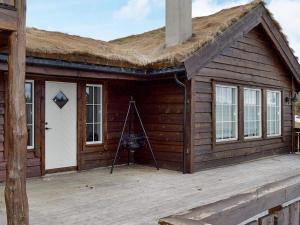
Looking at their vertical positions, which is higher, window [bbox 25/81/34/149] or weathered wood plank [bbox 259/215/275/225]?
window [bbox 25/81/34/149]

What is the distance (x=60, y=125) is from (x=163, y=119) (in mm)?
2215

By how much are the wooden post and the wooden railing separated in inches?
92.7

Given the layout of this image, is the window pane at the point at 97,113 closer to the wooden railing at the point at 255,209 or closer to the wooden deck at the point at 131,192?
the wooden deck at the point at 131,192

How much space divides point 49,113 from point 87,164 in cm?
141

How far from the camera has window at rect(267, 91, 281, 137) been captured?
1050 cm

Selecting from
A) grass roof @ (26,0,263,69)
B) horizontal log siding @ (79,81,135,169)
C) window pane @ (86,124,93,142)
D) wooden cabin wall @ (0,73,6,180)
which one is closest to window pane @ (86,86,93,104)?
horizontal log siding @ (79,81,135,169)

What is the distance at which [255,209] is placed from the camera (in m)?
1.98

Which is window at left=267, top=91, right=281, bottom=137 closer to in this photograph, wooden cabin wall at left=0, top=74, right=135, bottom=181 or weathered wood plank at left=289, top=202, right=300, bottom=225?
wooden cabin wall at left=0, top=74, right=135, bottom=181

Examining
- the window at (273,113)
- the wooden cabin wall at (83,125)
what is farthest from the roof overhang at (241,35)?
the wooden cabin wall at (83,125)

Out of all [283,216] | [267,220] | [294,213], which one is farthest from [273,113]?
[267,220]

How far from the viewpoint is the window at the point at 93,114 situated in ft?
26.0

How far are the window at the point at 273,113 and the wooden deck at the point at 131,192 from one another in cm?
209

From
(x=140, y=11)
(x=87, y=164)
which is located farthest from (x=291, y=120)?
(x=140, y=11)

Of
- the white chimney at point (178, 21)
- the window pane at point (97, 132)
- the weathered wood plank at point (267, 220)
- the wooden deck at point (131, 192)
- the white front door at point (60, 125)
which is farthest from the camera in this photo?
the white chimney at point (178, 21)
